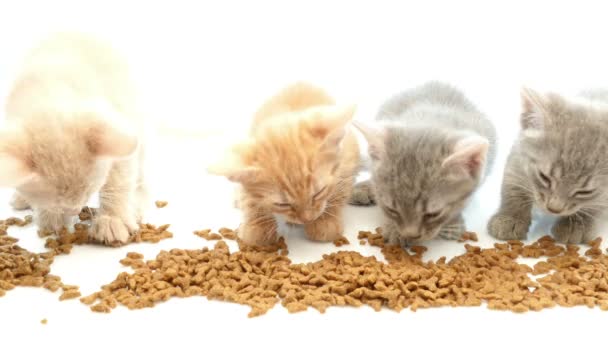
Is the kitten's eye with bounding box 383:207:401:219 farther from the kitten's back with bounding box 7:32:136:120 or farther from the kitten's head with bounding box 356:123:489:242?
the kitten's back with bounding box 7:32:136:120

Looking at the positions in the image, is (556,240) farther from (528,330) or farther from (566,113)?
(528,330)

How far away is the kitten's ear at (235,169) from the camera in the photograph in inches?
83.9

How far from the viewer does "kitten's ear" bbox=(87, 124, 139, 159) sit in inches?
82.4

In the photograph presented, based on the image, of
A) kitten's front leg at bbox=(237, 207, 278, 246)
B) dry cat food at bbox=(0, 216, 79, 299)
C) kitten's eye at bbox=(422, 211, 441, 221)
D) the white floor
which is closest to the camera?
the white floor

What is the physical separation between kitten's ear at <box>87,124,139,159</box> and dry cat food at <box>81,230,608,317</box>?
41 cm

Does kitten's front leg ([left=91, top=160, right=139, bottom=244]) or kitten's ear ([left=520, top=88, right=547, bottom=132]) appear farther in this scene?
kitten's front leg ([left=91, top=160, right=139, bottom=244])

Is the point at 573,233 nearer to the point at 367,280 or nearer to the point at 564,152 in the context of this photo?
the point at 564,152

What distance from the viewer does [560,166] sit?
2.26 metres

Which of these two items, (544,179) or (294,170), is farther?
(544,179)

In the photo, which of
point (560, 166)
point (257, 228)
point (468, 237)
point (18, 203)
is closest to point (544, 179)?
point (560, 166)

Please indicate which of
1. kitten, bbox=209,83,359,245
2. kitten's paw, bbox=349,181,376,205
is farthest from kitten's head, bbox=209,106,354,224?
kitten's paw, bbox=349,181,376,205

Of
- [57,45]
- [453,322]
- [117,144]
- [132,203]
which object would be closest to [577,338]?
[453,322]

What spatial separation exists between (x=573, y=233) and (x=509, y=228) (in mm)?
223

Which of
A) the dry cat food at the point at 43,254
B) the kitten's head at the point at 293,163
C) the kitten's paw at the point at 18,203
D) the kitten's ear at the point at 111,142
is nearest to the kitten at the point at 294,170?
the kitten's head at the point at 293,163
